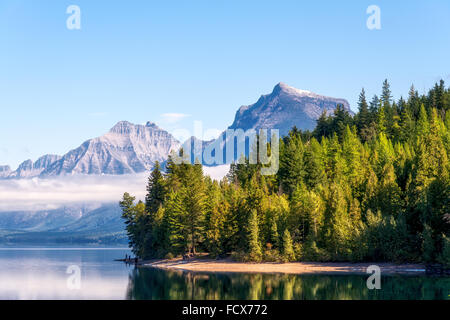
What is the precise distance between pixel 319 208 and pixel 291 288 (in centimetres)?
4517

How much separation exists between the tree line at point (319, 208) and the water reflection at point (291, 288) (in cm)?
1656

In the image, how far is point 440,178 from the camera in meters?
94.1

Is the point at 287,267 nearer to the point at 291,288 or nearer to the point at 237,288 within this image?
the point at 237,288

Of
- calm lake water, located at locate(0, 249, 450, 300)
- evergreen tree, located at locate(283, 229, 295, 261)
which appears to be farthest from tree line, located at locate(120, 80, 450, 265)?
calm lake water, located at locate(0, 249, 450, 300)

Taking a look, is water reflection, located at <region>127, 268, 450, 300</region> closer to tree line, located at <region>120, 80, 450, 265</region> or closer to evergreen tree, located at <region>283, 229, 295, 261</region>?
tree line, located at <region>120, 80, 450, 265</region>

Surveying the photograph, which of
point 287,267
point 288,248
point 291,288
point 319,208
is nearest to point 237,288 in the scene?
point 291,288

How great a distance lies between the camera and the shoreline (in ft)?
307

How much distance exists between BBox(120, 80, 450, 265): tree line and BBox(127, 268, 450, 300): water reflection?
16561 millimetres

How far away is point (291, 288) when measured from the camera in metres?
68.9

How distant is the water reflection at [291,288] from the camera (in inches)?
2383

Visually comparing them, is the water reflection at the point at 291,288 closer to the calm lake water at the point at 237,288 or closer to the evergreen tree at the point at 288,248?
the calm lake water at the point at 237,288
